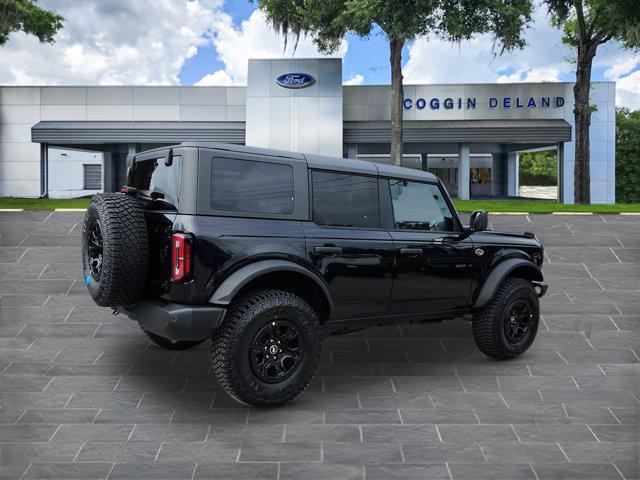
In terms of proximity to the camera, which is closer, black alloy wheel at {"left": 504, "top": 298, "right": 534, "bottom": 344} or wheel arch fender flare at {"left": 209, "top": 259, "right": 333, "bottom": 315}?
wheel arch fender flare at {"left": 209, "top": 259, "right": 333, "bottom": 315}

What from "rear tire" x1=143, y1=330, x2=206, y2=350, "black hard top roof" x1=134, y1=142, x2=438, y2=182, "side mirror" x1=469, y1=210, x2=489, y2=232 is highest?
"black hard top roof" x1=134, y1=142, x2=438, y2=182

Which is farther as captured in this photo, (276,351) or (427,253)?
(427,253)

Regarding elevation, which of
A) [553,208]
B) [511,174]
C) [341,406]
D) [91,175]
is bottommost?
[341,406]

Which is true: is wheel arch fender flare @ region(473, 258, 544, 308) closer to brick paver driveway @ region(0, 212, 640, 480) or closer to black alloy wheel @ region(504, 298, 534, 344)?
black alloy wheel @ region(504, 298, 534, 344)

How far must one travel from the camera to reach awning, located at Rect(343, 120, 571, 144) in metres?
29.5

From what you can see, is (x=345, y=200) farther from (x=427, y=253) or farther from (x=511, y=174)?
(x=511, y=174)

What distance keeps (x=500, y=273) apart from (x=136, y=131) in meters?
26.6

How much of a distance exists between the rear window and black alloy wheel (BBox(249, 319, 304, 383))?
49.6 inches

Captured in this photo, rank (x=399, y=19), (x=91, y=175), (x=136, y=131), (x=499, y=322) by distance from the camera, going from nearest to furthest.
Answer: (x=499, y=322), (x=399, y=19), (x=136, y=131), (x=91, y=175)

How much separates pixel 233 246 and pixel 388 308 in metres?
1.71

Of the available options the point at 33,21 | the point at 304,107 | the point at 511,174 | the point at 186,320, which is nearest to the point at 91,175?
the point at 33,21

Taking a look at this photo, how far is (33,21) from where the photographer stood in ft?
82.2

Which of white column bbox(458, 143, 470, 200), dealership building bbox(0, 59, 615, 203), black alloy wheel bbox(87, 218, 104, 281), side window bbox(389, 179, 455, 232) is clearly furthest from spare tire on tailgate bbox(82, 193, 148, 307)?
white column bbox(458, 143, 470, 200)

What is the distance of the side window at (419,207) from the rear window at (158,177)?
6.89 ft
